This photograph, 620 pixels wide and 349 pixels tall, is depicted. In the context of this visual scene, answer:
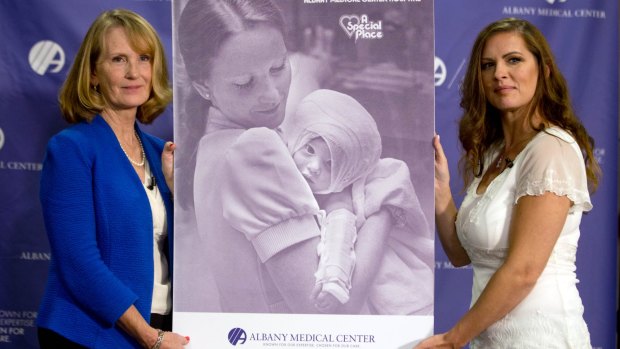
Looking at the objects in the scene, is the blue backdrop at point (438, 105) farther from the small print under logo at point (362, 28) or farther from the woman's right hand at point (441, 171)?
the small print under logo at point (362, 28)

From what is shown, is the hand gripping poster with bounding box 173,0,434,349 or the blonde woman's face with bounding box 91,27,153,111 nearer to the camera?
the hand gripping poster with bounding box 173,0,434,349

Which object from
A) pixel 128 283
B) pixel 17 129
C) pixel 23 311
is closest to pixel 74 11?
pixel 17 129

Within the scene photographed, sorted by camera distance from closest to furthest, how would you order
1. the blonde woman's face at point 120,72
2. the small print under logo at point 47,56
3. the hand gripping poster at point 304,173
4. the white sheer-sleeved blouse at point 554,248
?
1. the white sheer-sleeved blouse at point 554,248
2. the hand gripping poster at point 304,173
3. the blonde woman's face at point 120,72
4. the small print under logo at point 47,56

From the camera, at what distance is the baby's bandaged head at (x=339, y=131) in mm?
2324

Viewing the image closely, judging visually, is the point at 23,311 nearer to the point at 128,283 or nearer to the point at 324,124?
the point at 128,283

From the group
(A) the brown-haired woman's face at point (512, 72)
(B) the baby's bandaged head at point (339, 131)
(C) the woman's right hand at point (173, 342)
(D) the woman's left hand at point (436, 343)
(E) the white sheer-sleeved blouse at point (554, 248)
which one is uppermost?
(A) the brown-haired woman's face at point (512, 72)

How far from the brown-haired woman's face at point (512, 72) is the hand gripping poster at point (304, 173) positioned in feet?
0.77

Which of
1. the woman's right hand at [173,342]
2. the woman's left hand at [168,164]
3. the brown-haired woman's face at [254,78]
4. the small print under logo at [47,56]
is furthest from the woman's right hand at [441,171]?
the small print under logo at [47,56]

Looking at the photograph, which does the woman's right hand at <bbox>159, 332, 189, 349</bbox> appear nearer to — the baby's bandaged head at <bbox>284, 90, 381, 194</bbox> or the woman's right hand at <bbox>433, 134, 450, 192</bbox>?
the baby's bandaged head at <bbox>284, 90, 381, 194</bbox>

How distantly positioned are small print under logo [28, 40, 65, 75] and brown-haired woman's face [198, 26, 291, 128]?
4.28 feet

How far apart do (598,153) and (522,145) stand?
4.33ft

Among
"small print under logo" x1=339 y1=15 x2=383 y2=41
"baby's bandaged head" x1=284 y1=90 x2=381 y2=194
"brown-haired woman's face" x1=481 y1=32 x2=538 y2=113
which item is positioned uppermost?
"small print under logo" x1=339 y1=15 x2=383 y2=41

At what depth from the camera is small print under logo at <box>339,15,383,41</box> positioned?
2.34 m

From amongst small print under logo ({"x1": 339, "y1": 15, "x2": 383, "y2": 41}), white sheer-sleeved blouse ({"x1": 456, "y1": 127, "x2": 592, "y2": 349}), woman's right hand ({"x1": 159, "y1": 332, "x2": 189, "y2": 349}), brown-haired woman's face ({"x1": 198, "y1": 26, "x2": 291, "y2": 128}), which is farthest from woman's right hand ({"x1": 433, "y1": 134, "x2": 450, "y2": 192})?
woman's right hand ({"x1": 159, "y1": 332, "x2": 189, "y2": 349})
